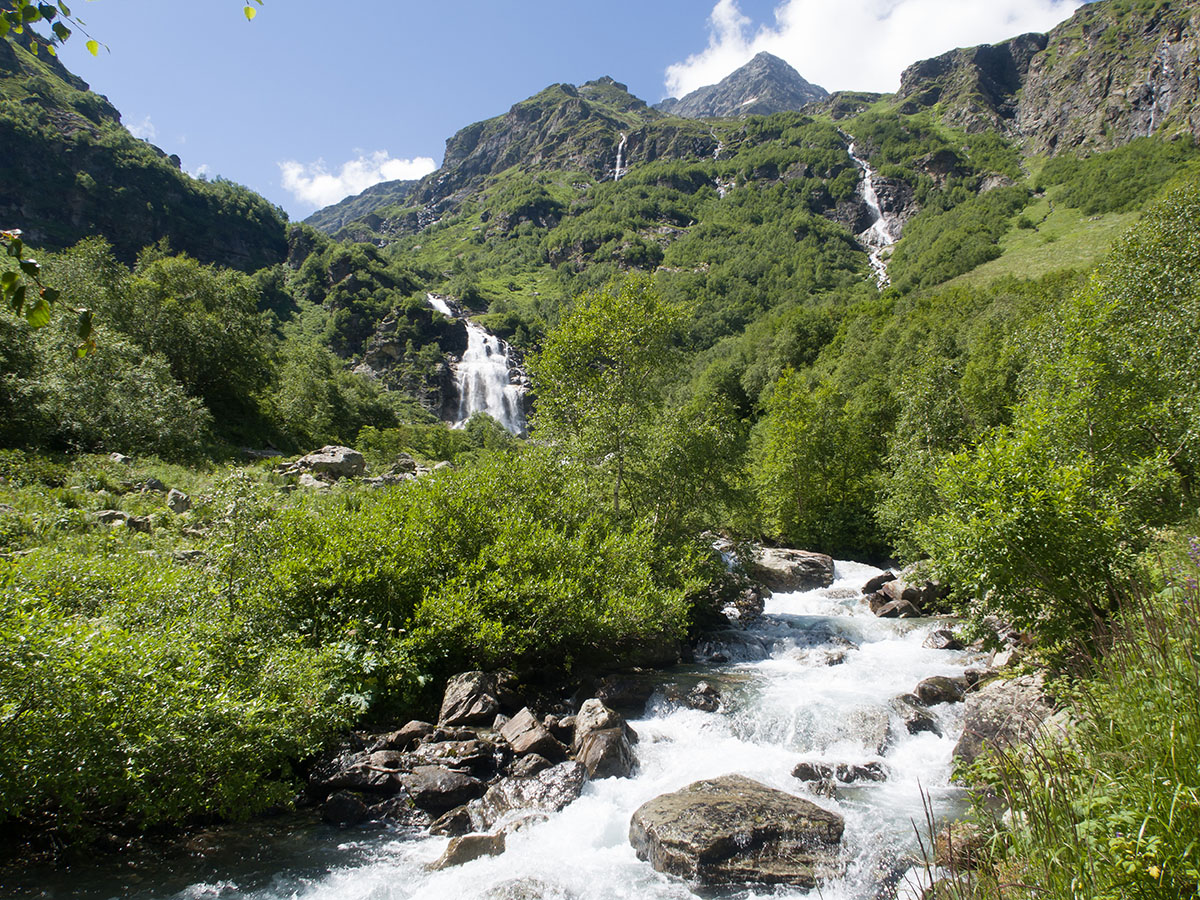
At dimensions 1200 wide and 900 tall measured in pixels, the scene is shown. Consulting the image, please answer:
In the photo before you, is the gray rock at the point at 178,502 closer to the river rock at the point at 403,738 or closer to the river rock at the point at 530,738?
the river rock at the point at 403,738

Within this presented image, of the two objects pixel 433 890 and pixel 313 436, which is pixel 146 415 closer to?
pixel 313 436

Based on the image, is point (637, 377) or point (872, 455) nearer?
point (637, 377)

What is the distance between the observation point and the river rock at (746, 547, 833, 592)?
98.6 ft

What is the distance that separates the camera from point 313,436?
50125 mm

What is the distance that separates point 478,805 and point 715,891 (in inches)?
176

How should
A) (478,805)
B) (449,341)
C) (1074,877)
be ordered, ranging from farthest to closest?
(449,341)
(478,805)
(1074,877)

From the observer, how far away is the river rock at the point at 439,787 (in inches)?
431

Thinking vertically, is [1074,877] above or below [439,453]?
below

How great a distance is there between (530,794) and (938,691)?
10432mm

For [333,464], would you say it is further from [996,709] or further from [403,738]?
[996,709]

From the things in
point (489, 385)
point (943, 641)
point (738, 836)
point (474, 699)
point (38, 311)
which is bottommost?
point (943, 641)

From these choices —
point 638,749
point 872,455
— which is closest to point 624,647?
point 638,749

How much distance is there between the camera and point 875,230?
170m

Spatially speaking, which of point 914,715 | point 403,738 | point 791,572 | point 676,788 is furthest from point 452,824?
point 791,572
